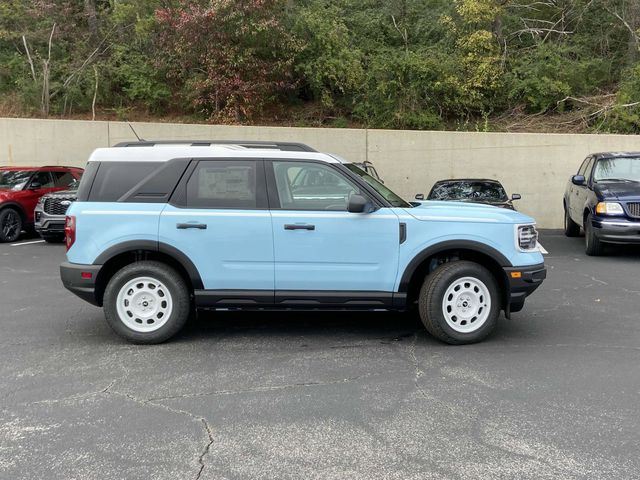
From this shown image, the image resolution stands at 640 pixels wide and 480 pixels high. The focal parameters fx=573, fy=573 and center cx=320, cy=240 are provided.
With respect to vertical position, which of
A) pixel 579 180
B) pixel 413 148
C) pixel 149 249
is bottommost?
pixel 149 249

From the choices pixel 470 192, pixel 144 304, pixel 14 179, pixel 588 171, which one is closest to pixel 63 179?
pixel 14 179

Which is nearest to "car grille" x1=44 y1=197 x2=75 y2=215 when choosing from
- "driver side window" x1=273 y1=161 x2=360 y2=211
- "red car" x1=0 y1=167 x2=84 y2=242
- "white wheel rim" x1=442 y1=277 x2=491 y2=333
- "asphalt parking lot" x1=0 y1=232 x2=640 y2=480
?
"red car" x1=0 y1=167 x2=84 y2=242

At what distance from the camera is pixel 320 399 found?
424 centimetres

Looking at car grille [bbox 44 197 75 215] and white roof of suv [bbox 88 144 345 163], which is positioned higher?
white roof of suv [bbox 88 144 345 163]

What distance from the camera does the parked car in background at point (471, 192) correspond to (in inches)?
429

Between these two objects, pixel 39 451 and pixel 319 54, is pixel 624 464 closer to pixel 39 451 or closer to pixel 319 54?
pixel 39 451

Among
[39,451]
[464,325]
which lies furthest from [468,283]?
[39,451]

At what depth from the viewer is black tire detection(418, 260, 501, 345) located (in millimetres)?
5348

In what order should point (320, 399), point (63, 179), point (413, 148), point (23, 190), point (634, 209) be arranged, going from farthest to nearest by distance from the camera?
1. point (413, 148)
2. point (63, 179)
3. point (23, 190)
4. point (634, 209)
5. point (320, 399)

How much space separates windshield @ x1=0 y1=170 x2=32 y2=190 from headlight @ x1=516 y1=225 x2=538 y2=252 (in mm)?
11578

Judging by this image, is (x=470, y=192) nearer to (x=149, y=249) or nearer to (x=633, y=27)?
(x=149, y=249)

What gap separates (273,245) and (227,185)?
751mm

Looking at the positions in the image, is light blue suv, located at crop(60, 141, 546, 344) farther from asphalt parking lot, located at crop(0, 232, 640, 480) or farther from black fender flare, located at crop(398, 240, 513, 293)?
asphalt parking lot, located at crop(0, 232, 640, 480)

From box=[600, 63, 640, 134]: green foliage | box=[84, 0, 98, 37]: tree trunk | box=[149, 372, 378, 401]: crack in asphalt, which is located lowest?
box=[149, 372, 378, 401]: crack in asphalt
